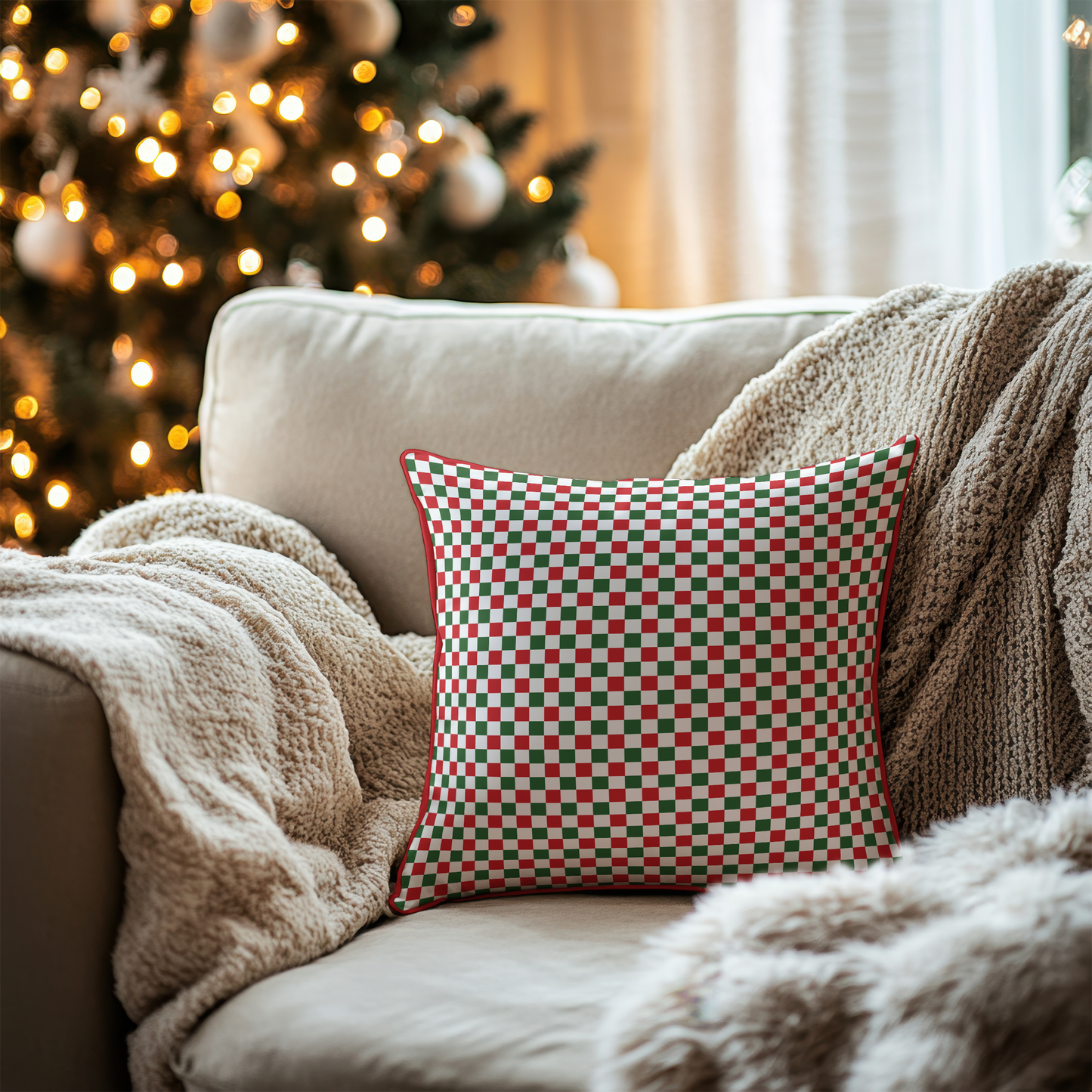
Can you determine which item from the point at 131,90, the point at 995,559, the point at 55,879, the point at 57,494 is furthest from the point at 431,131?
the point at 55,879

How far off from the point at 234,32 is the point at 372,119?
0.36m

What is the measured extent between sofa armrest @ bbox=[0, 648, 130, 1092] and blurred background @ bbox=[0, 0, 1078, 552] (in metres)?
1.26

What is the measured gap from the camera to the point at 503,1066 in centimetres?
57

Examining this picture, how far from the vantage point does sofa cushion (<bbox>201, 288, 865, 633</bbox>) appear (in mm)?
1011

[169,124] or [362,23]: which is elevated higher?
[362,23]

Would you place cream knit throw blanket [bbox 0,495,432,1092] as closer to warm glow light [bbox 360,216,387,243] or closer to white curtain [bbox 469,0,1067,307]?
warm glow light [bbox 360,216,387,243]

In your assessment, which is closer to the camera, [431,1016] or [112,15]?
[431,1016]

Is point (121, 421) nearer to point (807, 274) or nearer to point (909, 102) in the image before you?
point (807, 274)

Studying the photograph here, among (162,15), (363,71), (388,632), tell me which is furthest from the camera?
(363,71)

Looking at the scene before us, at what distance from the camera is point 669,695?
2.43ft

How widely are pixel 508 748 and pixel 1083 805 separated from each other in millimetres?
370

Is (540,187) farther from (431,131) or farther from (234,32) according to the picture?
(234,32)

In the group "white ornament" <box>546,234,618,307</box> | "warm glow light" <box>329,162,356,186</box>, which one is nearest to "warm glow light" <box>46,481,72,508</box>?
"warm glow light" <box>329,162,356,186</box>

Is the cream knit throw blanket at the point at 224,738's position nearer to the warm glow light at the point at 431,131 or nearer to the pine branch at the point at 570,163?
the warm glow light at the point at 431,131
